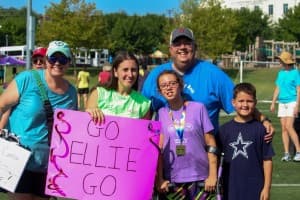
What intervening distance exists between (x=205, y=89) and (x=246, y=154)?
0.62 meters

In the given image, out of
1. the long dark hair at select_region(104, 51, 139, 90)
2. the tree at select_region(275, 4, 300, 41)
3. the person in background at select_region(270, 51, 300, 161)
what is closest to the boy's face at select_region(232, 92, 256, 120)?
the long dark hair at select_region(104, 51, 139, 90)

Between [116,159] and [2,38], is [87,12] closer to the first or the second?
[2,38]

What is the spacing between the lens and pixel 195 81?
5191 millimetres

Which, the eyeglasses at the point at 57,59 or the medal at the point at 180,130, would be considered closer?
the medal at the point at 180,130

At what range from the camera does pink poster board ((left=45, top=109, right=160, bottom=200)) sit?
4.98 metres

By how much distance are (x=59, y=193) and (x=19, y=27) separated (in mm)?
104947

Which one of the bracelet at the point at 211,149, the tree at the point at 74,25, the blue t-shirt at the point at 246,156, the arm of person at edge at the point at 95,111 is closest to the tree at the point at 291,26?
the tree at the point at 74,25

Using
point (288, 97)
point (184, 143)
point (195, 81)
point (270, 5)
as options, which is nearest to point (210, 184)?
point (184, 143)

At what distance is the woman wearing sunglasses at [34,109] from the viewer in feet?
16.9

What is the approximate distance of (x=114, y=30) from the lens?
304 ft

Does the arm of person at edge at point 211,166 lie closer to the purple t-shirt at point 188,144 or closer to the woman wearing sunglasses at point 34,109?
the purple t-shirt at point 188,144

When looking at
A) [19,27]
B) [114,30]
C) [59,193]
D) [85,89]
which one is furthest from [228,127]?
[19,27]

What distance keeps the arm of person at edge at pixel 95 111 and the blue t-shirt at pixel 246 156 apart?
74 cm

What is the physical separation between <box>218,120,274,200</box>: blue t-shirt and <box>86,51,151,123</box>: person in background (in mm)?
747
